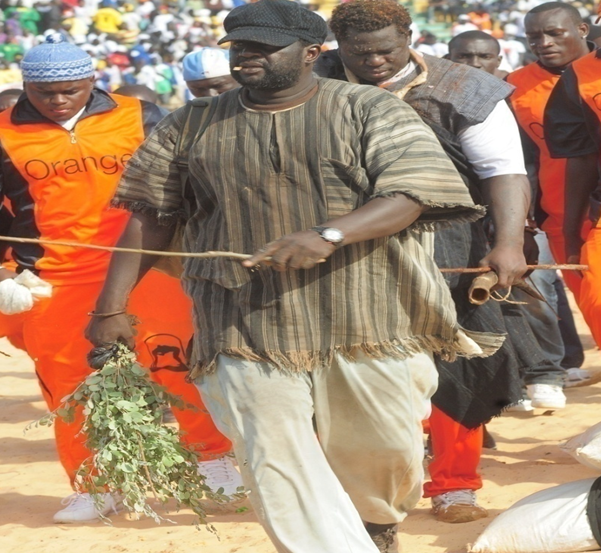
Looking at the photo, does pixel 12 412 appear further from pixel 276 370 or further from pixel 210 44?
pixel 210 44

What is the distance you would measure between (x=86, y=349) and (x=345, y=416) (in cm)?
223

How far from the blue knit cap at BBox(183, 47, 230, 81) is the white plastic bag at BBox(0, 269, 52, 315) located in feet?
7.73

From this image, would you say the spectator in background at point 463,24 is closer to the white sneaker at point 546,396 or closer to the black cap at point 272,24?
the white sneaker at point 546,396

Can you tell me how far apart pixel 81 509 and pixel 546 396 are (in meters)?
3.13

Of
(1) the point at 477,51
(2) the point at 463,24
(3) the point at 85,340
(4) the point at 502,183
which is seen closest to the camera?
(4) the point at 502,183

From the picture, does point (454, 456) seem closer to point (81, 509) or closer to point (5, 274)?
point (81, 509)

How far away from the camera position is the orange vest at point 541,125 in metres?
7.18

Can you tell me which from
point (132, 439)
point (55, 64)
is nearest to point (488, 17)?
point (55, 64)

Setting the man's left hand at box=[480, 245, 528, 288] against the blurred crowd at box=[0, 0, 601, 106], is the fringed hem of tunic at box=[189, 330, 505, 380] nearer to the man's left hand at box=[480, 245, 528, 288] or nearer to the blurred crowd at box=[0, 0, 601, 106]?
the man's left hand at box=[480, 245, 528, 288]

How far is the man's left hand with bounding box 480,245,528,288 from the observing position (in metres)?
4.70

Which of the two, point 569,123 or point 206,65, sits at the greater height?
point 206,65

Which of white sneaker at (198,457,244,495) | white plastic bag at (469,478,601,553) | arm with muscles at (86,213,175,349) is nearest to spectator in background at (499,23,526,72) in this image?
white sneaker at (198,457,244,495)

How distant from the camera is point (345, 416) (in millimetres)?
3975

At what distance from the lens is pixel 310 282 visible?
3883mm
